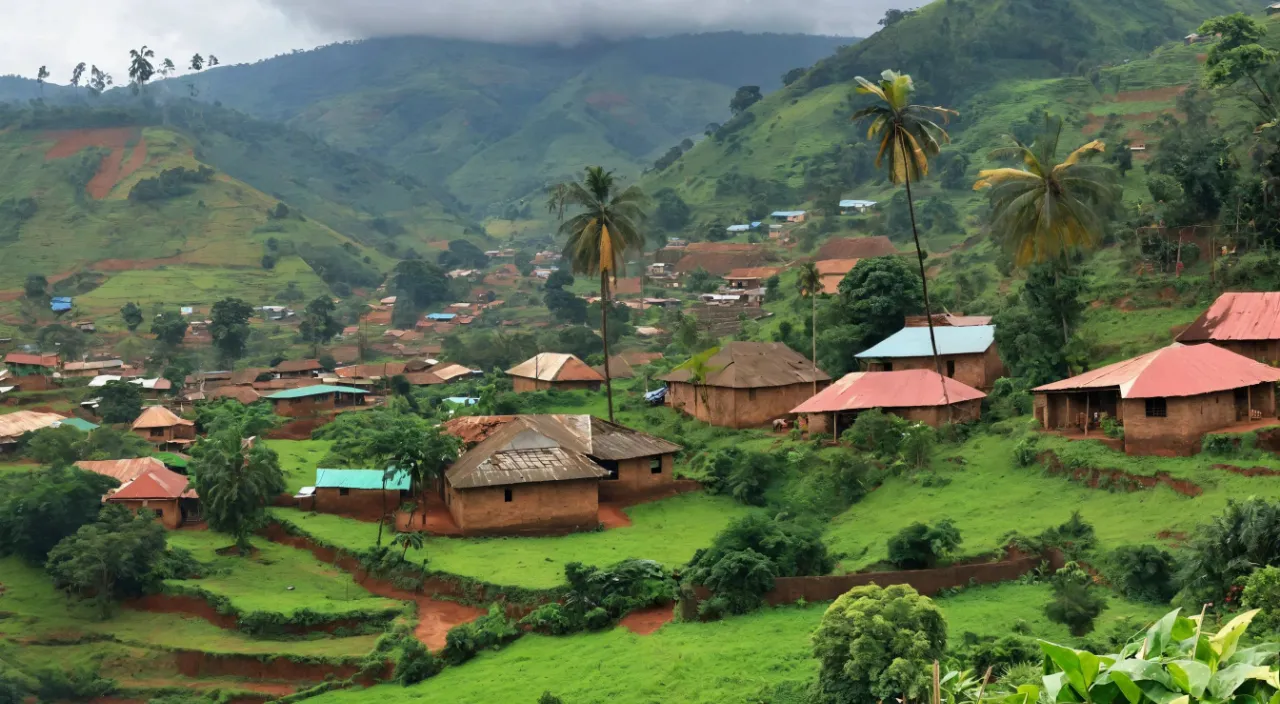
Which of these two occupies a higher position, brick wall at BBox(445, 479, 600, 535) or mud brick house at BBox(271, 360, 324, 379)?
mud brick house at BBox(271, 360, 324, 379)

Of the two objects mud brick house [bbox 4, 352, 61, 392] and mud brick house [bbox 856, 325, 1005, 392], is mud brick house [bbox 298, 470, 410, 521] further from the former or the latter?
mud brick house [bbox 4, 352, 61, 392]

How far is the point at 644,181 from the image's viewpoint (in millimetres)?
151375

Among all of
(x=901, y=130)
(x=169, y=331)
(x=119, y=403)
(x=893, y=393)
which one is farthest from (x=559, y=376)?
(x=169, y=331)

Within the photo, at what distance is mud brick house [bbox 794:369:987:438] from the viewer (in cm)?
3916

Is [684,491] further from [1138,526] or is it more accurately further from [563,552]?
[1138,526]

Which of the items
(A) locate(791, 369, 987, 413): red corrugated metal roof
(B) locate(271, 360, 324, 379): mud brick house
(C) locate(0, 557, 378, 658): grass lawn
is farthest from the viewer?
(B) locate(271, 360, 324, 379): mud brick house

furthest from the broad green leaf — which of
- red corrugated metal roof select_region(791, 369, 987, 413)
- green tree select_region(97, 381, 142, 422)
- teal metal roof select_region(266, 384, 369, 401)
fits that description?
green tree select_region(97, 381, 142, 422)

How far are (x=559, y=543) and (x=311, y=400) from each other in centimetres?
3499

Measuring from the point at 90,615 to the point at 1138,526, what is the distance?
28742 millimetres

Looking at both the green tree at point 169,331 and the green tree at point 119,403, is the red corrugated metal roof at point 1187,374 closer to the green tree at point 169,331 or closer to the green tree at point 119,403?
the green tree at point 119,403

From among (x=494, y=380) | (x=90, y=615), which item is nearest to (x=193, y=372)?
(x=494, y=380)

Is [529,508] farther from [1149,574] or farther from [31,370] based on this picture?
[31,370]

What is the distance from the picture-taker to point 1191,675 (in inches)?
278

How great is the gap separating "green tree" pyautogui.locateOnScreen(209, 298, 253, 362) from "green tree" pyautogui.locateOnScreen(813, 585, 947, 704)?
→ 2946 inches
